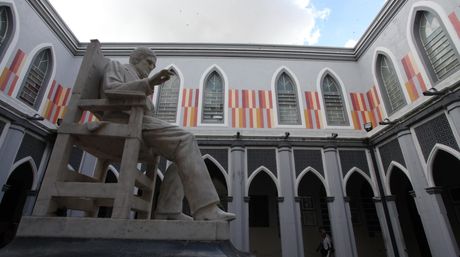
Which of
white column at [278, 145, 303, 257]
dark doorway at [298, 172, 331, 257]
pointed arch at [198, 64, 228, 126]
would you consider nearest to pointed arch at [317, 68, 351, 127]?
white column at [278, 145, 303, 257]

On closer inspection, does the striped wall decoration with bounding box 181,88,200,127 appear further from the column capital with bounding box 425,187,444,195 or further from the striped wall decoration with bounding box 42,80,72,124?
the column capital with bounding box 425,187,444,195

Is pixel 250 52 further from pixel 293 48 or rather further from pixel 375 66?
pixel 375 66

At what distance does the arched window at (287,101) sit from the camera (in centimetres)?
944

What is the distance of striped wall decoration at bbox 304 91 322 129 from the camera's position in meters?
9.25

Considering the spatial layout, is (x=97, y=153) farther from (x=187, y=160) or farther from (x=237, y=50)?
(x=237, y=50)

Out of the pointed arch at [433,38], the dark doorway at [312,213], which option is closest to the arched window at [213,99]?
the dark doorway at [312,213]

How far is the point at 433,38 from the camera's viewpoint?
6.93 m

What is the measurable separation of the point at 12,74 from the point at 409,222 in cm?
1489

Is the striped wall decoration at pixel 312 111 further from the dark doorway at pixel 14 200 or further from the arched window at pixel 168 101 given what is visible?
the dark doorway at pixel 14 200

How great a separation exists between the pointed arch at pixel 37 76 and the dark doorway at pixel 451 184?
13.4m

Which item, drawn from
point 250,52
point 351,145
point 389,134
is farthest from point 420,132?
point 250,52

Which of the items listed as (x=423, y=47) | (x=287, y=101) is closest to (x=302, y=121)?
(x=287, y=101)

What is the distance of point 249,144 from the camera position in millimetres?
8680

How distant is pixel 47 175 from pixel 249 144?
7.05 m
